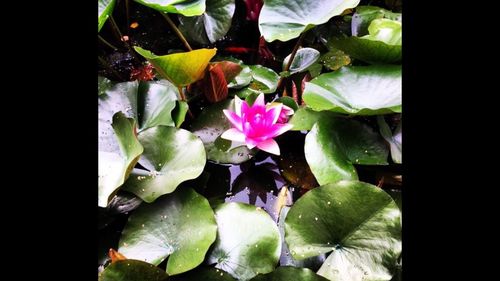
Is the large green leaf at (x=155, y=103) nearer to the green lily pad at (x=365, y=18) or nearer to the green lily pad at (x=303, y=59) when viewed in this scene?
the green lily pad at (x=303, y=59)

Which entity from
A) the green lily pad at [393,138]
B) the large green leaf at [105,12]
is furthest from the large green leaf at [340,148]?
the large green leaf at [105,12]

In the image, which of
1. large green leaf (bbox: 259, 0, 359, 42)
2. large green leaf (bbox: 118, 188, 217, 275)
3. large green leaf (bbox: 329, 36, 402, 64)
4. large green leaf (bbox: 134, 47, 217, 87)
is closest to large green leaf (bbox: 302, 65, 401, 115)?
large green leaf (bbox: 329, 36, 402, 64)

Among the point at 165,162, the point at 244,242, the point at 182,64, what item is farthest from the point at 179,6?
the point at 244,242

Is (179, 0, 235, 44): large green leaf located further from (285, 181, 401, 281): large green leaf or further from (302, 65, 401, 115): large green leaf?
(285, 181, 401, 281): large green leaf

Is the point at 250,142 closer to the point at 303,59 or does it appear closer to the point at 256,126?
the point at 256,126
